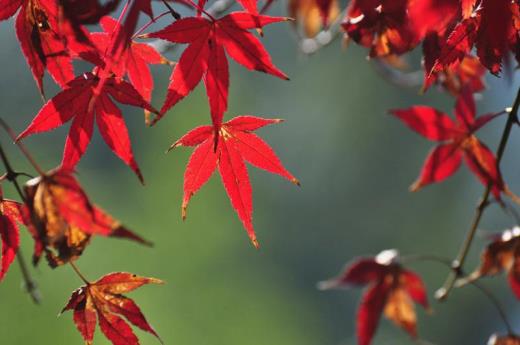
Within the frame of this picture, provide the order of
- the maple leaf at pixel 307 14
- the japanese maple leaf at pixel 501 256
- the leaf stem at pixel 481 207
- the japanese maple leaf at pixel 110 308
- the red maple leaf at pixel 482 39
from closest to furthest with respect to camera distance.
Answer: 1. the red maple leaf at pixel 482 39
2. the japanese maple leaf at pixel 110 308
3. the leaf stem at pixel 481 207
4. the japanese maple leaf at pixel 501 256
5. the maple leaf at pixel 307 14

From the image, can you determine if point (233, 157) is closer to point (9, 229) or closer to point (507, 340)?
point (9, 229)

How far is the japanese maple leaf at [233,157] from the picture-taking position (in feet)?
2.39

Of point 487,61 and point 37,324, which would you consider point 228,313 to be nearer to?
point 37,324

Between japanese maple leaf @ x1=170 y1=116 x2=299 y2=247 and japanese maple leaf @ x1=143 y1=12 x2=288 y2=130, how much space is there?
69mm

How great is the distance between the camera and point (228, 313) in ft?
20.7

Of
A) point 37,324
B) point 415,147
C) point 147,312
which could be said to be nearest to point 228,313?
point 147,312

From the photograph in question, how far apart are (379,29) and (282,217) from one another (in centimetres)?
850

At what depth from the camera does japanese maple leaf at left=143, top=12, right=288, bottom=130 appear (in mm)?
665

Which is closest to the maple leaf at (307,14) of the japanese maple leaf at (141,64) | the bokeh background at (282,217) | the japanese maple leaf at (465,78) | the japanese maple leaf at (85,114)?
the japanese maple leaf at (465,78)

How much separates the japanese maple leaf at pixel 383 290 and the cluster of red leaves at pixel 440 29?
0.48 m

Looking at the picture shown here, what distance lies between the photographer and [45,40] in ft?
2.24

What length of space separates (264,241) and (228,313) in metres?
2.45

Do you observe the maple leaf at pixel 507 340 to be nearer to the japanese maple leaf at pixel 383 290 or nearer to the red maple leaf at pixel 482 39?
the japanese maple leaf at pixel 383 290

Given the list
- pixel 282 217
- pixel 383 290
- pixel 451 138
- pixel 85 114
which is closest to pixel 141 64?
pixel 85 114
